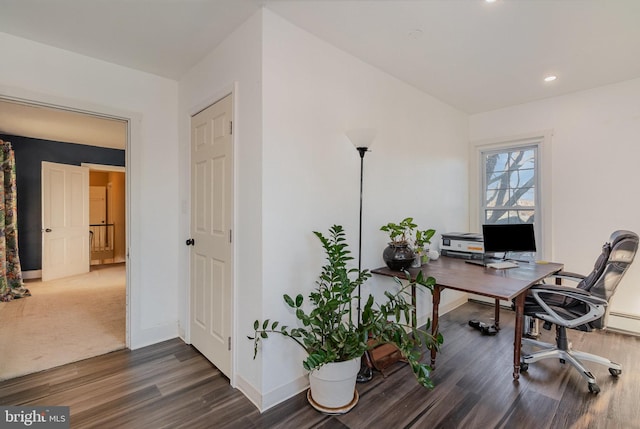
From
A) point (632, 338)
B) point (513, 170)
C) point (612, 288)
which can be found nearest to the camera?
point (612, 288)

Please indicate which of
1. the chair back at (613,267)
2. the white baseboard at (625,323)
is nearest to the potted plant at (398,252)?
the chair back at (613,267)

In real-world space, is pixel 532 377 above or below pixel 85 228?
below

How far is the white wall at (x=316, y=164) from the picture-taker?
6.22 feet

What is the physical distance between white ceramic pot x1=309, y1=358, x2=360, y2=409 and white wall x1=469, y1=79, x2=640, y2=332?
3.05m

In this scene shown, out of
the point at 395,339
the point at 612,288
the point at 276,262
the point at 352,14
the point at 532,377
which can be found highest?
the point at 352,14

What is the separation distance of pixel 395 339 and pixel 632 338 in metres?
2.84

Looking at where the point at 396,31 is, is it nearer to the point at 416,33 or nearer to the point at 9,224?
the point at 416,33

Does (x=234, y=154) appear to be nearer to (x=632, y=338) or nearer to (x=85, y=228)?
(x=632, y=338)

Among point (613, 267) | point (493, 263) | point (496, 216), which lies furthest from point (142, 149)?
point (496, 216)

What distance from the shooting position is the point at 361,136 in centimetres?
221

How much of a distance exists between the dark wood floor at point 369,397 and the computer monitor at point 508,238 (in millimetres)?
977

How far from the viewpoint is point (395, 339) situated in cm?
180

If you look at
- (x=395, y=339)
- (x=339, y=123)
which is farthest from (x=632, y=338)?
(x=339, y=123)

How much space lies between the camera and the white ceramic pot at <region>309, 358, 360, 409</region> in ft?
5.80
